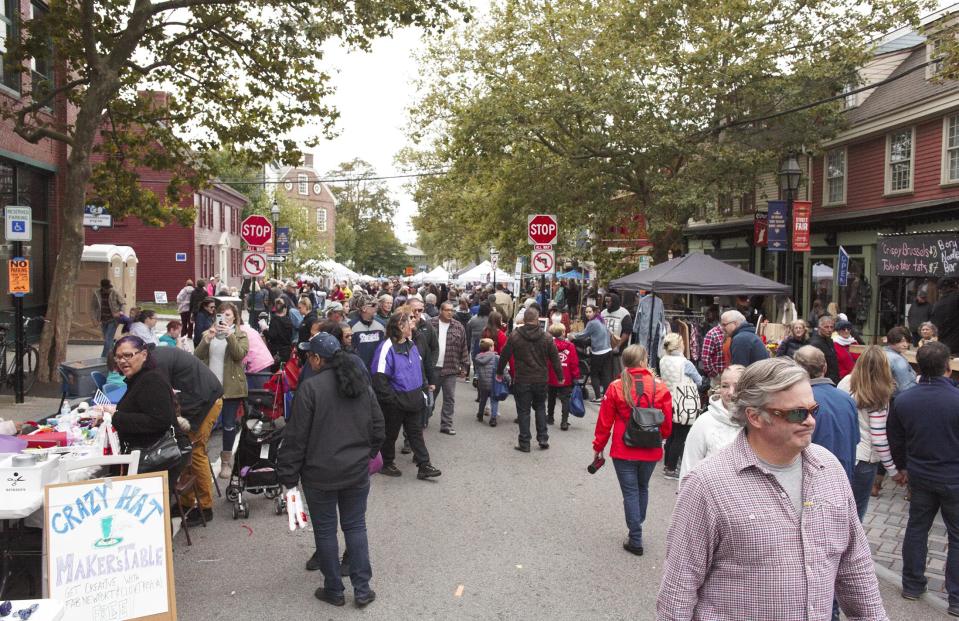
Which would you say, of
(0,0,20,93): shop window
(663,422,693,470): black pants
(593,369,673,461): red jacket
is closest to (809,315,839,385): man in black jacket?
(663,422,693,470): black pants

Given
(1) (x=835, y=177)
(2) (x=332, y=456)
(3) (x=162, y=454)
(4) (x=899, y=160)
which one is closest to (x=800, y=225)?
(4) (x=899, y=160)

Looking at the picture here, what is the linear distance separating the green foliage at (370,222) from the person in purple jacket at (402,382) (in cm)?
8198

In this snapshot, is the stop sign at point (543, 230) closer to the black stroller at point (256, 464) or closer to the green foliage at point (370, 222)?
the black stroller at point (256, 464)

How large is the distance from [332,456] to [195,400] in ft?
7.53

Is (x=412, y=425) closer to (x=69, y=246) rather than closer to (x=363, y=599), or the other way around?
(x=363, y=599)

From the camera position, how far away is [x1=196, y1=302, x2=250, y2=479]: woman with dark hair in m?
8.32

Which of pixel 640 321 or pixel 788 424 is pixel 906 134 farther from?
pixel 788 424

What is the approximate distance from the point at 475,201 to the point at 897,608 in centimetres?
2665

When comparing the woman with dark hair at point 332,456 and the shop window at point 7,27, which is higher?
the shop window at point 7,27

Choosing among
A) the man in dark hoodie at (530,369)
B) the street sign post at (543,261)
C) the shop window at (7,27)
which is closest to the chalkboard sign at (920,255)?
the street sign post at (543,261)

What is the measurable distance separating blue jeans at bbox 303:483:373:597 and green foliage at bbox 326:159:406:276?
85306 millimetres

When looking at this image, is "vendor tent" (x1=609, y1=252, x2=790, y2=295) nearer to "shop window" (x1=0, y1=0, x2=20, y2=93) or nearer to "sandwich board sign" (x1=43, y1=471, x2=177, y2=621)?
"sandwich board sign" (x1=43, y1=471, x2=177, y2=621)

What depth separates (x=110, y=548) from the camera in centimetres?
441

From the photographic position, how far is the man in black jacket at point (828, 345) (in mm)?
9258
